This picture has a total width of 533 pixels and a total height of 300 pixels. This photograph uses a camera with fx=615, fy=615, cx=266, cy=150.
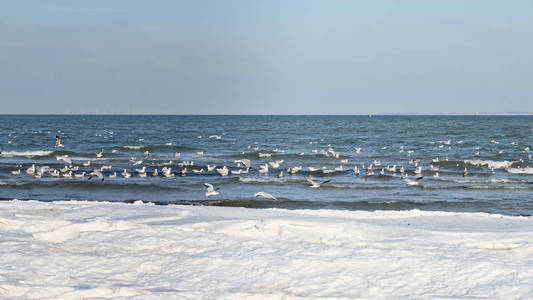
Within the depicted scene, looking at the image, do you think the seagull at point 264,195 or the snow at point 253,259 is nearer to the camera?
the snow at point 253,259

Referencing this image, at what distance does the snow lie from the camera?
5.89 meters

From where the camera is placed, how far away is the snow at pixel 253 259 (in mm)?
5887

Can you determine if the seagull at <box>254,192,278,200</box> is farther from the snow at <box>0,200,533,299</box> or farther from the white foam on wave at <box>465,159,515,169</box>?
the white foam on wave at <box>465,159,515,169</box>

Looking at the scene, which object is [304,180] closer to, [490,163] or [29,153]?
[490,163]

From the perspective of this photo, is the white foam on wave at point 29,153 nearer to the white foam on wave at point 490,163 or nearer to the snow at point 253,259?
the white foam on wave at point 490,163

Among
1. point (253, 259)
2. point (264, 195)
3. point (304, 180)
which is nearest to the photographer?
point (253, 259)

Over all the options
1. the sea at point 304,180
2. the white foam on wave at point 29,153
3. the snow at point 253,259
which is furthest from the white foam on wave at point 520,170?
the white foam on wave at point 29,153

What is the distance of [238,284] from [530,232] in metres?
4.62

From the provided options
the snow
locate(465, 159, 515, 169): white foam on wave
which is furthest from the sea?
the snow

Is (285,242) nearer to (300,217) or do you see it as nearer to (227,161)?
(300,217)

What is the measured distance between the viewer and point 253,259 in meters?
6.78

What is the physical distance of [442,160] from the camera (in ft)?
96.4

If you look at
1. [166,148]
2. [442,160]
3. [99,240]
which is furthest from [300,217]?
[166,148]

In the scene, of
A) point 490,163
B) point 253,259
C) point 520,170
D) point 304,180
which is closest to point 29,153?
point 304,180
